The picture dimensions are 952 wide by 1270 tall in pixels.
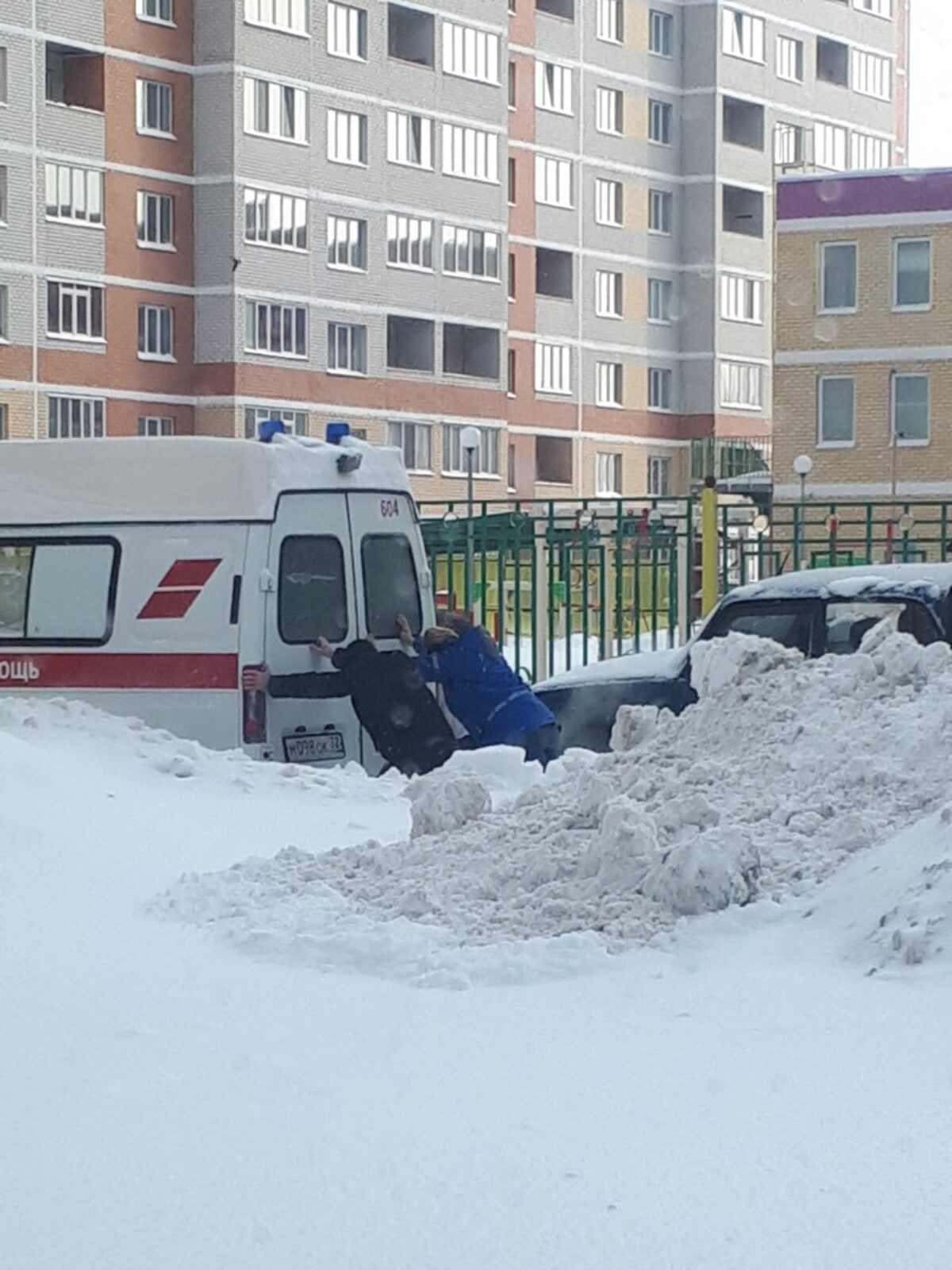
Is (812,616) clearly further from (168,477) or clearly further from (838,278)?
(838,278)

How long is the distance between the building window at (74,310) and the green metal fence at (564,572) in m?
36.4

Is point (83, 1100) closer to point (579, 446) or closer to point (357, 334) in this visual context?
point (357, 334)

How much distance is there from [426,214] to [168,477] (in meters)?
49.5

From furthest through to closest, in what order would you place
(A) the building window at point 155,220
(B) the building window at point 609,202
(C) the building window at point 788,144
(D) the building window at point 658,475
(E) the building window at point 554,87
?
1. (C) the building window at point 788,144
2. (D) the building window at point 658,475
3. (B) the building window at point 609,202
4. (E) the building window at point 554,87
5. (A) the building window at point 155,220

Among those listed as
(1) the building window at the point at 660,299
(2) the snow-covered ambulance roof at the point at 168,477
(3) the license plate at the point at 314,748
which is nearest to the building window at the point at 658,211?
(1) the building window at the point at 660,299

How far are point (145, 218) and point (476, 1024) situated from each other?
50429mm

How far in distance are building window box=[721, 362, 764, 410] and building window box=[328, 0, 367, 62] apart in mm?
19021

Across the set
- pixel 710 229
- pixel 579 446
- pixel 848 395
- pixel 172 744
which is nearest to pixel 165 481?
pixel 172 744

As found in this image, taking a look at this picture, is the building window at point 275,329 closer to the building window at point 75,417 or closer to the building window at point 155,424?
the building window at point 155,424

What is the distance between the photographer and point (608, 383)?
231 ft

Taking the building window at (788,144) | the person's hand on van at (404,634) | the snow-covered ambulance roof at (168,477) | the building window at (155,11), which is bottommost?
the person's hand on van at (404,634)

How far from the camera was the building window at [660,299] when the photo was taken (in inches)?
2842

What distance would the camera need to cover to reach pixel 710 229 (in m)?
72.8

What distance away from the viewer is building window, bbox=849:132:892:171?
3076 inches
